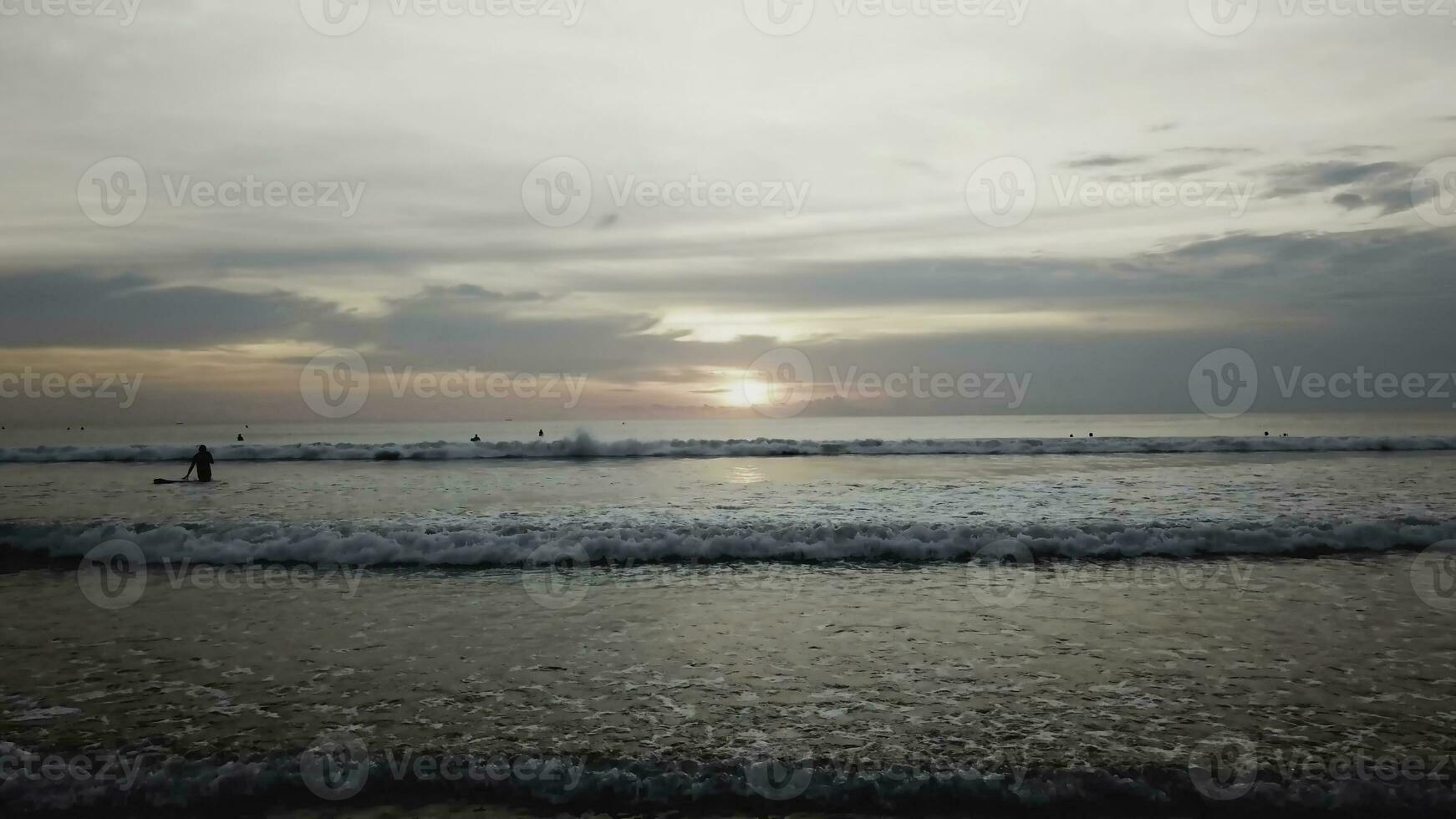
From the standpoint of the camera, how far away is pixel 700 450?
4875 cm

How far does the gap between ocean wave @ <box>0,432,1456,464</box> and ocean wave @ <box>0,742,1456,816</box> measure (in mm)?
39985

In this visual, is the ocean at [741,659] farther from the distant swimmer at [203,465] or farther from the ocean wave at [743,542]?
the distant swimmer at [203,465]

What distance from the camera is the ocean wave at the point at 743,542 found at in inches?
630

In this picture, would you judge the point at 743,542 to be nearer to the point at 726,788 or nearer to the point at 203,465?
the point at 726,788

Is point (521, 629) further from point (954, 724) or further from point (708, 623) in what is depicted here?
point (954, 724)

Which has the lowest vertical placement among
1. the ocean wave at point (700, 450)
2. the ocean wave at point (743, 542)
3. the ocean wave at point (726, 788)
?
the ocean wave at point (726, 788)

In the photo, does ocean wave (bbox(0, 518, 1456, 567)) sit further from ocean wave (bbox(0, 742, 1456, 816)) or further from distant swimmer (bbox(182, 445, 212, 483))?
distant swimmer (bbox(182, 445, 212, 483))

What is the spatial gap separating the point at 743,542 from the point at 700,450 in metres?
32.4

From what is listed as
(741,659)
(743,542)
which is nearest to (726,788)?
(741,659)

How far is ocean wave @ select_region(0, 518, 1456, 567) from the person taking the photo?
15992 mm

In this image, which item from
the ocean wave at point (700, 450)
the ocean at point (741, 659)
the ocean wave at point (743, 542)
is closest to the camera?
the ocean at point (741, 659)

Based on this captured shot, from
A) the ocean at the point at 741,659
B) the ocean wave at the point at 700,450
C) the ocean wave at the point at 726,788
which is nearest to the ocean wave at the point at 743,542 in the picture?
the ocean at the point at 741,659

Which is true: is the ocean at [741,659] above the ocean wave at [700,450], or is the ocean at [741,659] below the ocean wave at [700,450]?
below

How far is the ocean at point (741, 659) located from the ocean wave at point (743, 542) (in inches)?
3.1
